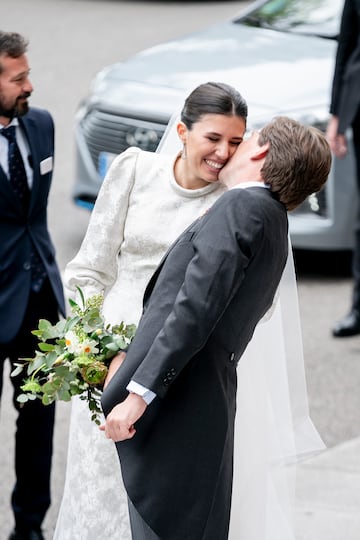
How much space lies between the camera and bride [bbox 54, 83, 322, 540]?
3.57 meters

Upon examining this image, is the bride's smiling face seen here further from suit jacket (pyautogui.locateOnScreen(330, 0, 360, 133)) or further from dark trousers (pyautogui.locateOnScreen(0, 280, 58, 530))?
suit jacket (pyautogui.locateOnScreen(330, 0, 360, 133))

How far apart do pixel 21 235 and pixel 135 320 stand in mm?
679

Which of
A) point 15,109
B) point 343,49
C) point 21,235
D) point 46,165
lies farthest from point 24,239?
point 343,49

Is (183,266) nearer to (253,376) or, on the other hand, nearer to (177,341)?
(177,341)

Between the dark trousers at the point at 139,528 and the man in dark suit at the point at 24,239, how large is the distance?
3.28 feet

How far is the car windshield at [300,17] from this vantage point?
26.3ft

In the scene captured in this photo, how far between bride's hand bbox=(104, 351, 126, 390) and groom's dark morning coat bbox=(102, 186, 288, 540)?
8 centimetres

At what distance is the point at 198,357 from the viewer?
9.99 ft

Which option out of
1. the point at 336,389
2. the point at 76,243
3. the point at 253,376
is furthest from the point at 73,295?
the point at 76,243

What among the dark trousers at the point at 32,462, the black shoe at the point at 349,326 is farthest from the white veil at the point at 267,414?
the black shoe at the point at 349,326

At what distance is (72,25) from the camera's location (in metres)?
14.8

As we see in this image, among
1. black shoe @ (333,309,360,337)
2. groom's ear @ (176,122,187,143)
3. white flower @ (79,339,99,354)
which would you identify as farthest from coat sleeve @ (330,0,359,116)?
white flower @ (79,339,99,354)

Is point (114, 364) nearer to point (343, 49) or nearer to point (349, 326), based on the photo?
point (349, 326)

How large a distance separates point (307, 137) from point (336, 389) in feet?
9.68
